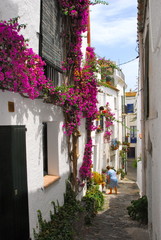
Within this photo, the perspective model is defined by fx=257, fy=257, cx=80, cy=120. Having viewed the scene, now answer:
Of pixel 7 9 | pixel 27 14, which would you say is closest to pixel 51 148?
pixel 27 14

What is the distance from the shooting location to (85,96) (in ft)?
28.6

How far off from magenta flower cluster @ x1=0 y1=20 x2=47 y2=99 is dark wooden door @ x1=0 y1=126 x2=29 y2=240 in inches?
27.7

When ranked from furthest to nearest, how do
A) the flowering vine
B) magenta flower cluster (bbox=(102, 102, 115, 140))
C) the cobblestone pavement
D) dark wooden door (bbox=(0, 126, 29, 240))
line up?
magenta flower cluster (bbox=(102, 102, 115, 140))
the cobblestone pavement
dark wooden door (bbox=(0, 126, 29, 240))
the flowering vine

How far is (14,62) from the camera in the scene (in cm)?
399

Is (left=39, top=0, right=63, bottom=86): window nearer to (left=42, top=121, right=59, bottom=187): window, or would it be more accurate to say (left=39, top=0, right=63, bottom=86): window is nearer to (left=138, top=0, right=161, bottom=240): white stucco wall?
(left=42, top=121, right=59, bottom=187): window

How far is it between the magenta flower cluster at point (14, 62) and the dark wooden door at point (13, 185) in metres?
0.70

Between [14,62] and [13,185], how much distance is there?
200 cm

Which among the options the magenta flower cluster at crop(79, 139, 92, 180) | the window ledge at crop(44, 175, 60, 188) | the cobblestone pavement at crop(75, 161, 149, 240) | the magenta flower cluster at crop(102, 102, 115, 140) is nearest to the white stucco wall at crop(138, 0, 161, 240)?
the cobblestone pavement at crop(75, 161, 149, 240)

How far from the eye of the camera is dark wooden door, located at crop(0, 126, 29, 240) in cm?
402

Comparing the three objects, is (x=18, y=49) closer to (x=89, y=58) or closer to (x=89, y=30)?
(x=89, y=58)

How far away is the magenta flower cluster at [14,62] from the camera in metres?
3.76

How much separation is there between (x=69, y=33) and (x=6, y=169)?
508 cm

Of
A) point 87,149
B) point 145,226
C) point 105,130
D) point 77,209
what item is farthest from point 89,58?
point 105,130

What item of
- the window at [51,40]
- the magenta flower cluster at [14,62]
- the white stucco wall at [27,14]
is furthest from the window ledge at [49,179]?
the white stucco wall at [27,14]
